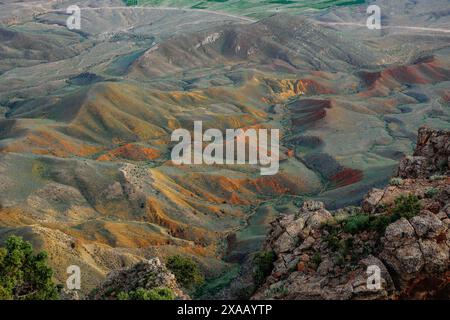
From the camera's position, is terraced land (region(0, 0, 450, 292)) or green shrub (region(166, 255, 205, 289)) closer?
green shrub (region(166, 255, 205, 289))

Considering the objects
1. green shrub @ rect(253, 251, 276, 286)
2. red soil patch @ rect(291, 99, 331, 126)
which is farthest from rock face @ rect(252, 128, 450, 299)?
red soil patch @ rect(291, 99, 331, 126)

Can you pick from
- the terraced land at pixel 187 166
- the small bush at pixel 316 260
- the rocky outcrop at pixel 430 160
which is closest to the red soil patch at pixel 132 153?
the terraced land at pixel 187 166

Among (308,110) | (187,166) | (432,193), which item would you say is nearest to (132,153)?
(187,166)

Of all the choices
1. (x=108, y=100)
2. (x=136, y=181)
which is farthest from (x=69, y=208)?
(x=108, y=100)

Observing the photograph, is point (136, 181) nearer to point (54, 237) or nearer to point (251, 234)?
point (251, 234)

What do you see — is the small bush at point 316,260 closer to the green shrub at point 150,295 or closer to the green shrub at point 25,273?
the green shrub at point 150,295

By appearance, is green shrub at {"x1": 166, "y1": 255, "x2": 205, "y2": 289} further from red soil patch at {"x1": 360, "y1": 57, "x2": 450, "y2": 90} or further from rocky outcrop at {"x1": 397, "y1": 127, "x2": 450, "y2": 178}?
red soil patch at {"x1": 360, "y1": 57, "x2": 450, "y2": 90}
